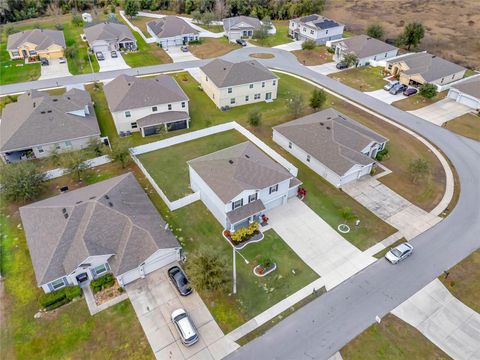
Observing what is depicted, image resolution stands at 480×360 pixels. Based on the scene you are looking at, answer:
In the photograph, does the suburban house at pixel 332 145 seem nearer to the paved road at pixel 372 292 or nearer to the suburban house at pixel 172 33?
the paved road at pixel 372 292

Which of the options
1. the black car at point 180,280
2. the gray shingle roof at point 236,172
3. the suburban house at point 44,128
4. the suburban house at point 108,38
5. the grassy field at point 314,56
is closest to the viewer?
the black car at point 180,280

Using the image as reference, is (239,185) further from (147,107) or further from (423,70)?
(423,70)

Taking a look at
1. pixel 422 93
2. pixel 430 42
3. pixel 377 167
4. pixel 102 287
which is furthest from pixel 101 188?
pixel 430 42

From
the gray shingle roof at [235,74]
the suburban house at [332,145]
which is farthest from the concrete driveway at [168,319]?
the gray shingle roof at [235,74]

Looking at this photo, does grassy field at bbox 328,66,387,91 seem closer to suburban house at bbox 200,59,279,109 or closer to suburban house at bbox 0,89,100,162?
suburban house at bbox 200,59,279,109

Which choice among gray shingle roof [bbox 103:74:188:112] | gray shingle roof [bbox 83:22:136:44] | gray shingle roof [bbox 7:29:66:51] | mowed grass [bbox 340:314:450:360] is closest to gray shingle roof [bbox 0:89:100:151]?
gray shingle roof [bbox 103:74:188:112]

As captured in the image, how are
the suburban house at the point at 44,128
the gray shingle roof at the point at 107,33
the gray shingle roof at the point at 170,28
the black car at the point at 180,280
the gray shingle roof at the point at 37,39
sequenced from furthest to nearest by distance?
the gray shingle roof at the point at 170,28
the gray shingle roof at the point at 107,33
the gray shingle roof at the point at 37,39
the suburban house at the point at 44,128
the black car at the point at 180,280

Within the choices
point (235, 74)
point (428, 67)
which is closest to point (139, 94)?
point (235, 74)
